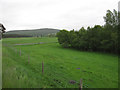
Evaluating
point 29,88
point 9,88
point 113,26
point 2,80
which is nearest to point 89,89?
point 29,88

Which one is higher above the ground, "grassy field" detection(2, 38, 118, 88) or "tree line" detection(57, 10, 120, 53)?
"tree line" detection(57, 10, 120, 53)

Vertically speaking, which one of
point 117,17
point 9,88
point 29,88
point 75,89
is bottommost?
point 75,89

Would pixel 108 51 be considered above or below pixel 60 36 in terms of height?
below

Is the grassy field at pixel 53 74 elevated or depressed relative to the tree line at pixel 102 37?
depressed

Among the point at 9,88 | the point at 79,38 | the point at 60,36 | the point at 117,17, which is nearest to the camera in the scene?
the point at 9,88

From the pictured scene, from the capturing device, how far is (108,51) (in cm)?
3619

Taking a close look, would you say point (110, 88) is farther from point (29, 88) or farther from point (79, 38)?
point (79, 38)

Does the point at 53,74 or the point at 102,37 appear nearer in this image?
the point at 53,74

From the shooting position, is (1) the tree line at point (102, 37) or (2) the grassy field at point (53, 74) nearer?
(2) the grassy field at point (53, 74)

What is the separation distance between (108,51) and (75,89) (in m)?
35.7

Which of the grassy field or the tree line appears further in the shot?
the tree line

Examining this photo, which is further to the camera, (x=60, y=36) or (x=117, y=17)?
(x=60, y=36)

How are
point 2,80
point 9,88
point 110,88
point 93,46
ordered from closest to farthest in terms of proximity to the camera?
1. point 9,88
2. point 2,80
3. point 110,88
4. point 93,46

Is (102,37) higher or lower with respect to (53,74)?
higher
